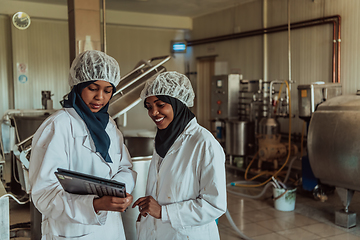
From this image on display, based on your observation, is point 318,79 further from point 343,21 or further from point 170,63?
point 170,63

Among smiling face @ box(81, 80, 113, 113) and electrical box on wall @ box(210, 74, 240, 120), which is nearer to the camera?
smiling face @ box(81, 80, 113, 113)

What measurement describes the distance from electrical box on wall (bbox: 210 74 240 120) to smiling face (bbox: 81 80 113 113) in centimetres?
505

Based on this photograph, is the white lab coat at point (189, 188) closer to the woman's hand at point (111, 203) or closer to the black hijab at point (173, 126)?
the black hijab at point (173, 126)

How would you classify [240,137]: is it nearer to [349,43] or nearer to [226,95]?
[226,95]

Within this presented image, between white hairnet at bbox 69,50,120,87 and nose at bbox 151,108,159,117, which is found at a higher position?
white hairnet at bbox 69,50,120,87

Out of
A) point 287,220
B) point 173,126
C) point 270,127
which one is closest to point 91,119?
point 173,126

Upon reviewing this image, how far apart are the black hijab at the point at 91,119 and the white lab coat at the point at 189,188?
0.25m

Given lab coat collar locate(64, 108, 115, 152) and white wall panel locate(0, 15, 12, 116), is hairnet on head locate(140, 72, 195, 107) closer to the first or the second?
lab coat collar locate(64, 108, 115, 152)

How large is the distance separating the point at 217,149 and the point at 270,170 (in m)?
4.69

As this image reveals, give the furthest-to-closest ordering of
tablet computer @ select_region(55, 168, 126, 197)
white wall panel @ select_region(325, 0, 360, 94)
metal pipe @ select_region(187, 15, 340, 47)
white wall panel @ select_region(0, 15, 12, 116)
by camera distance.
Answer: white wall panel @ select_region(0, 15, 12, 116) → metal pipe @ select_region(187, 15, 340, 47) → white wall panel @ select_region(325, 0, 360, 94) → tablet computer @ select_region(55, 168, 126, 197)

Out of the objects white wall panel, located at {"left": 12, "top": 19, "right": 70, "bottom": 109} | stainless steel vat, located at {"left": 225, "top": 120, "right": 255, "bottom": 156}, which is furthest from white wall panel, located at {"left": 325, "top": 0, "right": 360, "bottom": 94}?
white wall panel, located at {"left": 12, "top": 19, "right": 70, "bottom": 109}

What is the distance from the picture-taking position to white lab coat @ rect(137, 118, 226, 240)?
156 centimetres

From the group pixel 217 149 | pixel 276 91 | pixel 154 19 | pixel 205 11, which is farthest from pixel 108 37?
pixel 217 149

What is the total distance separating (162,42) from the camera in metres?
9.53
